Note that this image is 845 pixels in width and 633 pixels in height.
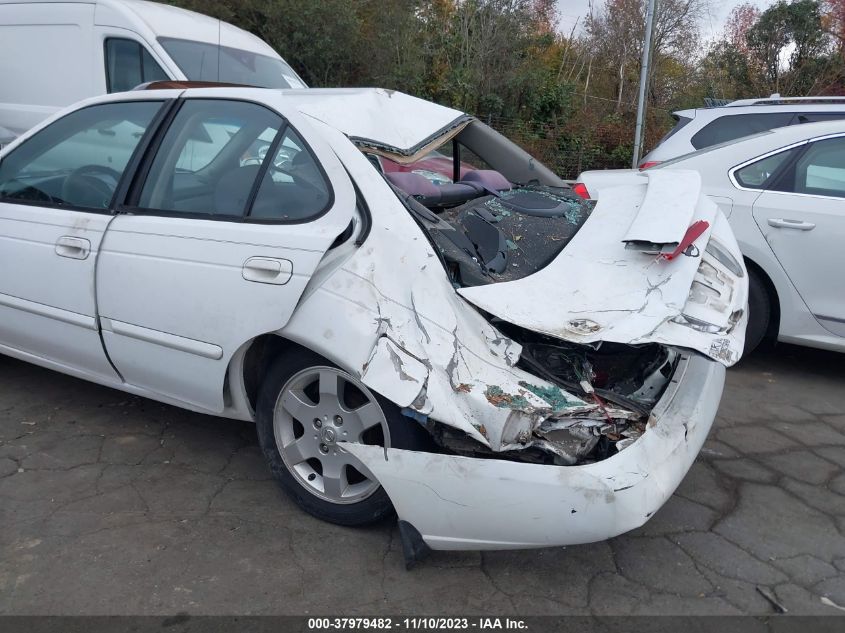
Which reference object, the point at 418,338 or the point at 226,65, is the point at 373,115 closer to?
the point at 418,338

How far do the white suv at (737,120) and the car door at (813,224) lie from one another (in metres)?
1.41

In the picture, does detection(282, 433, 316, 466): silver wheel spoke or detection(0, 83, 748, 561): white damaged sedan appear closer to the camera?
detection(0, 83, 748, 561): white damaged sedan

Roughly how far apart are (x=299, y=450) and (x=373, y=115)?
4.84 ft

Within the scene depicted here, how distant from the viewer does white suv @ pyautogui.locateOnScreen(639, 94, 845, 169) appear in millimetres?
6188

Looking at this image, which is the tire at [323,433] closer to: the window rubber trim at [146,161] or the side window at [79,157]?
the window rubber trim at [146,161]

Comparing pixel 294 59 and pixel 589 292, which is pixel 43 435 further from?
pixel 294 59

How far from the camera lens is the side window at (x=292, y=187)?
2918 mm

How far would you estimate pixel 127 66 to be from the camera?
7133 mm

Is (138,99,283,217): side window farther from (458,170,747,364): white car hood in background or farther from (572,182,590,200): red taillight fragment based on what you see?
(572,182,590,200): red taillight fragment

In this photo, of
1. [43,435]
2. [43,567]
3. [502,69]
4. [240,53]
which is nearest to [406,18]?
[502,69]

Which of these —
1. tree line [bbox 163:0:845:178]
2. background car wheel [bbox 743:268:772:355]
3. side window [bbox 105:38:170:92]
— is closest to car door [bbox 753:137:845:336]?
background car wheel [bbox 743:268:772:355]

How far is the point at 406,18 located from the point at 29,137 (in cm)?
1147

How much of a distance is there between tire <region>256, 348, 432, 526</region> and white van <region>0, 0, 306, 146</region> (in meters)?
4.81

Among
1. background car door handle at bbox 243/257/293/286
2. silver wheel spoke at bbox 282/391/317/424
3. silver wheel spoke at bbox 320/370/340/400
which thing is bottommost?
silver wheel spoke at bbox 282/391/317/424
